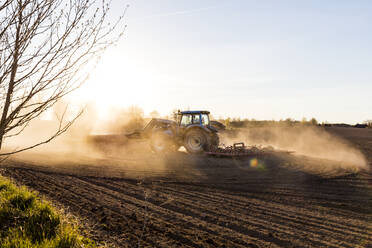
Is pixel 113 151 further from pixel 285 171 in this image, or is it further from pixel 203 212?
pixel 203 212

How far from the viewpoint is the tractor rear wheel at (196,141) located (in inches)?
572

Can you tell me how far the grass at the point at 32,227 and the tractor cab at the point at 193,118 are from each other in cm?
1005

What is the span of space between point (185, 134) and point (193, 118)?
3.07 feet

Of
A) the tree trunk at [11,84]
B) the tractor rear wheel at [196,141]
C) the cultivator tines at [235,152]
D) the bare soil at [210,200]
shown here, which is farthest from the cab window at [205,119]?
the tree trunk at [11,84]

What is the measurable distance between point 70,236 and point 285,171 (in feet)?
30.2

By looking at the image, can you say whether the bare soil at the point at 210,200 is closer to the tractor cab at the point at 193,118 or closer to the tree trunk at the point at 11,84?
the tree trunk at the point at 11,84

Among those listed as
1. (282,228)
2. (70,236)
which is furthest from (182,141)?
(70,236)

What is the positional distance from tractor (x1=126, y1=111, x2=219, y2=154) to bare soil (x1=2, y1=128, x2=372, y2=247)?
80.2 inches

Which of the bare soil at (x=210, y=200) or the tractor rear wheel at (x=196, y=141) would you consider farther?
the tractor rear wheel at (x=196, y=141)

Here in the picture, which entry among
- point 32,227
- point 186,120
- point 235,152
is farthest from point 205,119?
point 32,227

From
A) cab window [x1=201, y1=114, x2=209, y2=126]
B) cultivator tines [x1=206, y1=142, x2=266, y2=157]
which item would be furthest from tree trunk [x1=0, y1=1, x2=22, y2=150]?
cab window [x1=201, y1=114, x2=209, y2=126]

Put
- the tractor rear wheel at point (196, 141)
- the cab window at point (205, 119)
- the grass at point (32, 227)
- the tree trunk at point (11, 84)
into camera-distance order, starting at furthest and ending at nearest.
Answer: the cab window at point (205, 119)
the tractor rear wheel at point (196, 141)
the grass at point (32, 227)
the tree trunk at point (11, 84)

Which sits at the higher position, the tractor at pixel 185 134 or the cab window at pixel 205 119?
the cab window at pixel 205 119

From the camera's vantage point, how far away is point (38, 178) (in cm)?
846
